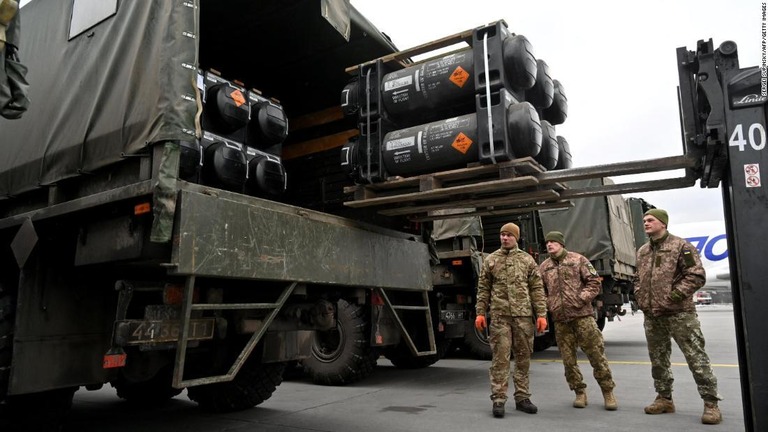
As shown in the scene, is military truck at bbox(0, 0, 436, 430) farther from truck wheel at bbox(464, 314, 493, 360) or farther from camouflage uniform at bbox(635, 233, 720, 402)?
truck wheel at bbox(464, 314, 493, 360)

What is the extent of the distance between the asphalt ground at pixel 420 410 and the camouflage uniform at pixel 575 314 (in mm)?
369

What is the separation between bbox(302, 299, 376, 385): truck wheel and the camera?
630cm

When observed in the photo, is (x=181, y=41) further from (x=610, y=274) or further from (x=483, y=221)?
(x=610, y=274)

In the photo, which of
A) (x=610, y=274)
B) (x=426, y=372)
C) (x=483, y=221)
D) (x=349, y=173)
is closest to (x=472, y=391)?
(x=426, y=372)

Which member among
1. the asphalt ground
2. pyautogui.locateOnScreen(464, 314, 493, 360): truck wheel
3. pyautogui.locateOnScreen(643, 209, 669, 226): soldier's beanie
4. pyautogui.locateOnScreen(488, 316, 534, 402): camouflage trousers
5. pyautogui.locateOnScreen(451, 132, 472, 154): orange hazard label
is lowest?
the asphalt ground

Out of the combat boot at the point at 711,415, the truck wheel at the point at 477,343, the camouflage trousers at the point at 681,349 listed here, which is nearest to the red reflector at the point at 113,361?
the camouflage trousers at the point at 681,349

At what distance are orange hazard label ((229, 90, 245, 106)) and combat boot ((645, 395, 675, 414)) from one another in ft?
14.8

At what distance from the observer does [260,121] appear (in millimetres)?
Answer: 4598

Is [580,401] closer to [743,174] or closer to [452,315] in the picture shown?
[452,315]

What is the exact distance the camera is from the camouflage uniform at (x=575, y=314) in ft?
17.6

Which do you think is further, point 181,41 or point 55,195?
point 55,195

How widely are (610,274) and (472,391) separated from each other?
229 inches

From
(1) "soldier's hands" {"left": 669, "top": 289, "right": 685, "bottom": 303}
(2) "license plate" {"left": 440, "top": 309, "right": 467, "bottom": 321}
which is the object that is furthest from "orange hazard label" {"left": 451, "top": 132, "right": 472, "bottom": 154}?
(2) "license plate" {"left": 440, "top": 309, "right": 467, "bottom": 321}

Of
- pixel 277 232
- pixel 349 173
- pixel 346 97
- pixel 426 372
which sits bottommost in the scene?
pixel 426 372
